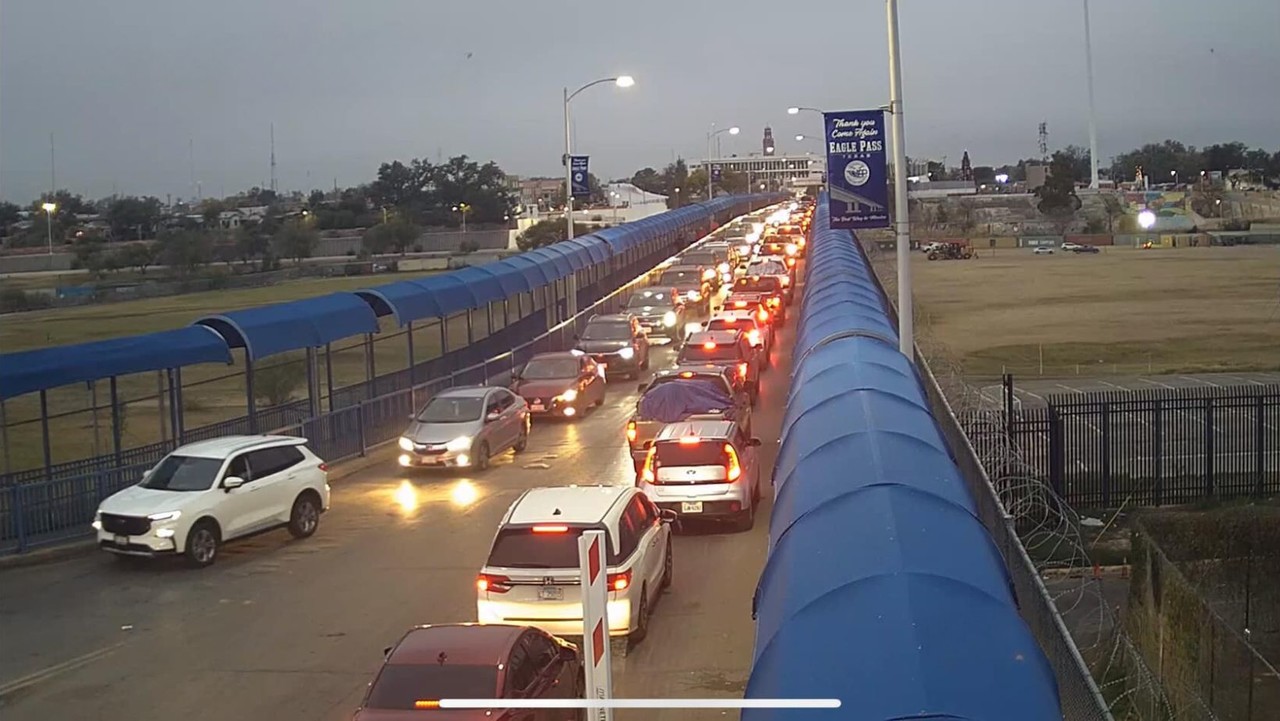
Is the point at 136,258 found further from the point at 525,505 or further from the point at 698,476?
the point at 525,505

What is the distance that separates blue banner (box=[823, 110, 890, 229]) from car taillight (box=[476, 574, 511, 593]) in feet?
31.4

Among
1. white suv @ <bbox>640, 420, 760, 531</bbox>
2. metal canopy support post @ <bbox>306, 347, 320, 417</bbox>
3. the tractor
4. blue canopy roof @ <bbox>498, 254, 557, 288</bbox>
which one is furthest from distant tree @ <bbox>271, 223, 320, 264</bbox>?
white suv @ <bbox>640, 420, 760, 531</bbox>

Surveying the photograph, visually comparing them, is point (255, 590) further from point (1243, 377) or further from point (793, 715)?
point (1243, 377)

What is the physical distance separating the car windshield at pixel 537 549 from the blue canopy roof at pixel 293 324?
12.0 meters

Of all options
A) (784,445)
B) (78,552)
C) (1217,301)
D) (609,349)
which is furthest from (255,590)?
(1217,301)

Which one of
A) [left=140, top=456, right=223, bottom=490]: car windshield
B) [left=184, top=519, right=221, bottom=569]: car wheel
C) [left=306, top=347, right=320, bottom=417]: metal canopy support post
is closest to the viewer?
[left=184, top=519, right=221, bottom=569]: car wheel

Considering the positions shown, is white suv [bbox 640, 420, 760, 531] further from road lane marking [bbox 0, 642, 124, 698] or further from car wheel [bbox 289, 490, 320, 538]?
road lane marking [bbox 0, 642, 124, 698]

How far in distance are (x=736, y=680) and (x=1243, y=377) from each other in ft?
97.2

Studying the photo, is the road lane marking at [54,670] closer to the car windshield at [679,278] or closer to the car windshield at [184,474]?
the car windshield at [184,474]

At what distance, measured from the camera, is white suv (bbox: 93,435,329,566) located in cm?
1755

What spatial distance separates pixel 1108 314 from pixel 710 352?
114ft

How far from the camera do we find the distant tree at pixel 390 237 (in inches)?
4695

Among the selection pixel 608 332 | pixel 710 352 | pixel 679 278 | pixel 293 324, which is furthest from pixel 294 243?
pixel 293 324

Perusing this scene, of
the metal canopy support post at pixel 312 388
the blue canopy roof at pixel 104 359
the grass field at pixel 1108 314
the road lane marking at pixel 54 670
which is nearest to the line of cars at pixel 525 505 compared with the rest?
the metal canopy support post at pixel 312 388
